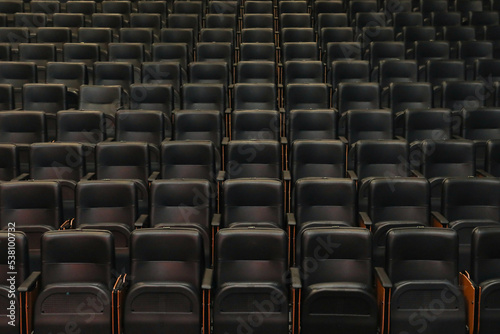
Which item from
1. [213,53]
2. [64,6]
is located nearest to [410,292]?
[213,53]

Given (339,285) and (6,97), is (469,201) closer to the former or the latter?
(339,285)

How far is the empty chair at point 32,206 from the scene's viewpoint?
7.46ft

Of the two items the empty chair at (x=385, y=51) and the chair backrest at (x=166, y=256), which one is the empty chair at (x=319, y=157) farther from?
the empty chair at (x=385, y=51)

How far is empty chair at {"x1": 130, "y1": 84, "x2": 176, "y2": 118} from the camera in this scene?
3199 millimetres

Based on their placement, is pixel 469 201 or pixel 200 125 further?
pixel 200 125

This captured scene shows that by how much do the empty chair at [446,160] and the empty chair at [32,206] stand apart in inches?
55.3

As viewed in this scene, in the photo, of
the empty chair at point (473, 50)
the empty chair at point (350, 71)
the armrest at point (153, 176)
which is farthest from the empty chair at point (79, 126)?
the empty chair at point (473, 50)

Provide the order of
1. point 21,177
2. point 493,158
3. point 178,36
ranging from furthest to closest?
point 178,36, point 493,158, point 21,177

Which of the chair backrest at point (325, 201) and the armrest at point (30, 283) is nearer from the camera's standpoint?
the armrest at point (30, 283)

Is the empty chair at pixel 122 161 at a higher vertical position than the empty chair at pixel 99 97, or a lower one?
lower

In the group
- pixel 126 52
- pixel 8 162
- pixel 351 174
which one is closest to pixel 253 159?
pixel 351 174

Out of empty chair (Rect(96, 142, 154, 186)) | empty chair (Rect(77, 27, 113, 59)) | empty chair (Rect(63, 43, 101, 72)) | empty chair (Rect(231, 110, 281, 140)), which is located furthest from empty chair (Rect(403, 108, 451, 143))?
empty chair (Rect(77, 27, 113, 59))

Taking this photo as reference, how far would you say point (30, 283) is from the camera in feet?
6.23

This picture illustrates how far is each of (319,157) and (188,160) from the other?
1.68 ft
